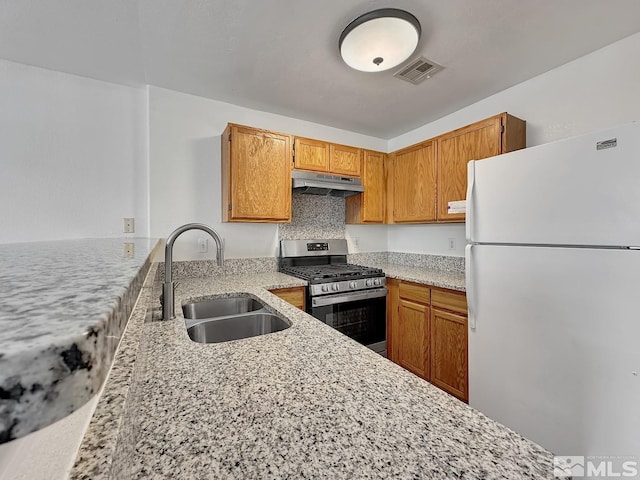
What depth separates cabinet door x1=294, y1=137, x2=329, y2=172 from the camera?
2.53m

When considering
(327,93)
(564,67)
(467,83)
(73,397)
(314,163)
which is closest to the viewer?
(73,397)

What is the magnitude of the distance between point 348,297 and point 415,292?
57 cm

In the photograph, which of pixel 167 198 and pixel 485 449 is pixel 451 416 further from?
pixel 167 198

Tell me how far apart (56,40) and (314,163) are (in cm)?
188

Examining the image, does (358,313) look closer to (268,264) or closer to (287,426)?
(268,264)

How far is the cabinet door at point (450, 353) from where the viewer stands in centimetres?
197

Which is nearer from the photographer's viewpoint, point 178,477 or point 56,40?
point 178,477

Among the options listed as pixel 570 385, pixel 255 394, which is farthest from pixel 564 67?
pixel 255 394

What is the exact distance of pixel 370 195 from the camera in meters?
2.93

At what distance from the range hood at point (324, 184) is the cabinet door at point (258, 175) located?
0.10m

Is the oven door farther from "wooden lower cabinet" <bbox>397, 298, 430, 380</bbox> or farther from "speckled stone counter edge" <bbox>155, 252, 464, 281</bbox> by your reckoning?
"speckled stone counter edge" <bbox>155, 252, 464, 281</bbox>

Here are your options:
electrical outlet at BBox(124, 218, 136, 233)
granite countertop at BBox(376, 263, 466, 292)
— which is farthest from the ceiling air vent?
electrical outlet at BBox(124, 218, 136, 233)

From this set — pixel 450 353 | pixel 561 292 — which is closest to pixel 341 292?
pixel 450 353

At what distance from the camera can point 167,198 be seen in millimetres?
2293
